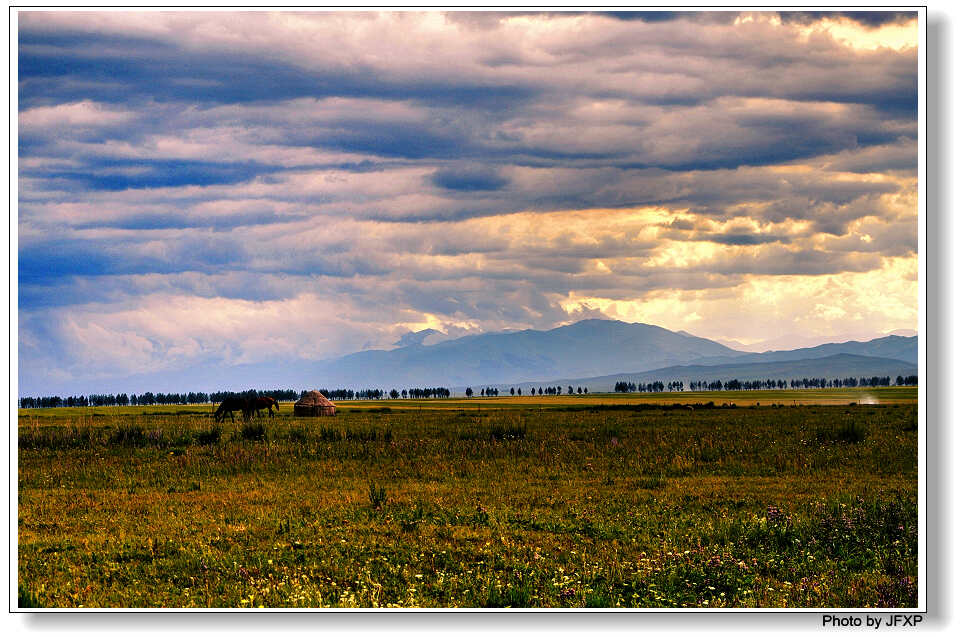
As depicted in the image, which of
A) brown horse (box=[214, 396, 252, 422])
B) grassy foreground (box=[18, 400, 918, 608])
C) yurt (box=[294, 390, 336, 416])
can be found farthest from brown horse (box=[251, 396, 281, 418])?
grassy foreground (box=[18, 400, 918, 608])

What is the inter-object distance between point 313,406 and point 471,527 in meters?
66.9

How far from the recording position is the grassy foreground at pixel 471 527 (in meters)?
13.4

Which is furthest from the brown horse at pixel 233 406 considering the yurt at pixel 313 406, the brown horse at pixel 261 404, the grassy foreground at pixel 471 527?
the grassy foreground at pixel 471 527

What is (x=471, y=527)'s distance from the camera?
696 inches

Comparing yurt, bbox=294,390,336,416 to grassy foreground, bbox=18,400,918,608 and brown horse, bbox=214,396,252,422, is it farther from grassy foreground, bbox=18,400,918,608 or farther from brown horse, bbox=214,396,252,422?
grassy foreground, bbox=18,400,918,608

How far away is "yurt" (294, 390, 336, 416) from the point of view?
3194 inches

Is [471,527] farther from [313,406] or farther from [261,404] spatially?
[313,406]

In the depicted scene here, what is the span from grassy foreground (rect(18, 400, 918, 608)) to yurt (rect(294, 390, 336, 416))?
48268 mm

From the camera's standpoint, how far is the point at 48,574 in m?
14.7

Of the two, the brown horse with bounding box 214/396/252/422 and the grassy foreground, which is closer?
the grassy foreground

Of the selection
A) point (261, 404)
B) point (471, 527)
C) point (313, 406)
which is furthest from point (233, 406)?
point (471, 527)

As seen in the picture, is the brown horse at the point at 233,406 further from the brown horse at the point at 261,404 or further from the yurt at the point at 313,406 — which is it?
the yurt at the point at 313,406
